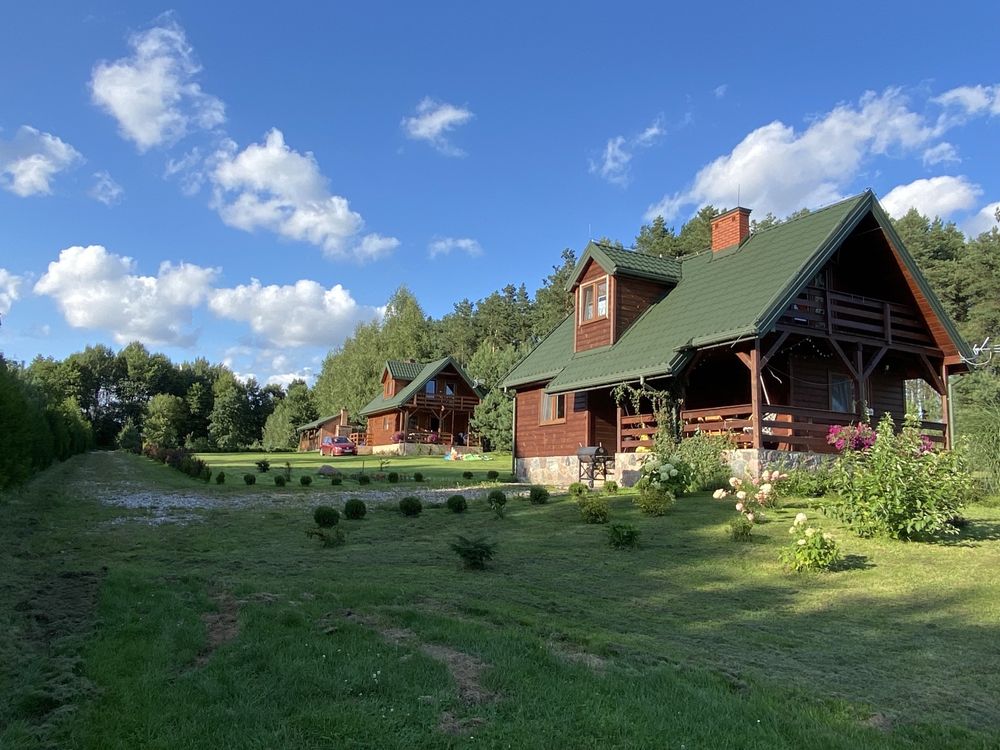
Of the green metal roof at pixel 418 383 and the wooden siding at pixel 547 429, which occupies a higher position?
the green metal roof at pixel 418 383

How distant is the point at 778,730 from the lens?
4062 mm

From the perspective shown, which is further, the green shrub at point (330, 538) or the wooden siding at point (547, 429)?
the wooden siding at point (547, 429)

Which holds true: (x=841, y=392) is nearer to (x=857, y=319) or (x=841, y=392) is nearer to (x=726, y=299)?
(x=857, y=319)

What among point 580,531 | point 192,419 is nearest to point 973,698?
point 580,531

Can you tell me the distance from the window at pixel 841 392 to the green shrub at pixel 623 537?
11257mm

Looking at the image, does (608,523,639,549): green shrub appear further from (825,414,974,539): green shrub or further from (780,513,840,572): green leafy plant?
(825,414,974,539): green shrub

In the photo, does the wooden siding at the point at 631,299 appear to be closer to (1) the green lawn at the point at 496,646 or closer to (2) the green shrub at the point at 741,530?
(2) the green shrub at the point at 741,530

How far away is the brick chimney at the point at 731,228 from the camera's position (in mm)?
20938

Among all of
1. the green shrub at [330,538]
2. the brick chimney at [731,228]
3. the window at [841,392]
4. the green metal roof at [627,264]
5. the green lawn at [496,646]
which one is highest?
the brick chimney at [731,228]

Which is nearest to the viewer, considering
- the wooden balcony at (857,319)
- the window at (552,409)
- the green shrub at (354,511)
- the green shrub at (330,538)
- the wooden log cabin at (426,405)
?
the green shrub at (330,538)

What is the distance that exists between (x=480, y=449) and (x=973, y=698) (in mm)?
41463

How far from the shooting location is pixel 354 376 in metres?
66.2

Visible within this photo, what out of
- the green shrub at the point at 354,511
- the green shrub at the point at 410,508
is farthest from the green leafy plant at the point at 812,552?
the green shrub at the point at 354,511

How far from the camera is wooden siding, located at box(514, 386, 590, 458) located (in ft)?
68.1
